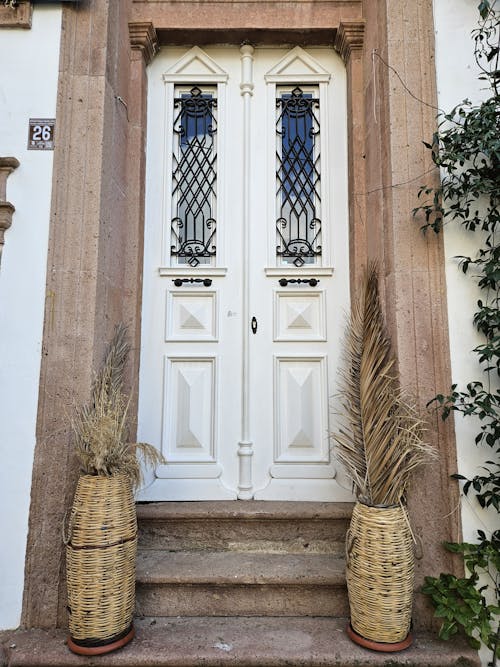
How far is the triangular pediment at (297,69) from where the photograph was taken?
10.5ft

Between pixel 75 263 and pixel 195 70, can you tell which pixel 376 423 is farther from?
pixel 195 70

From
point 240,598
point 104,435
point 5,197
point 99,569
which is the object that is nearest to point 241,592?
point 240,598

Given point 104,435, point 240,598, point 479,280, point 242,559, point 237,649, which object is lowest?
point 237,649

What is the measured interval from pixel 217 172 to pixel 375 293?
1.30m

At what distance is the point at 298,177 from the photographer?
315 centimetres

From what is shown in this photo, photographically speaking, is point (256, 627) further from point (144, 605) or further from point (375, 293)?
point (375, 293)

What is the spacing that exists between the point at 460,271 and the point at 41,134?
230 centimetres

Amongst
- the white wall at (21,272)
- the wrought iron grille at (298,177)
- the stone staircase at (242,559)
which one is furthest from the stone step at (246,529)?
the wrought iron grille at (298,177)

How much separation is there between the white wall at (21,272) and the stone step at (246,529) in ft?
2.09

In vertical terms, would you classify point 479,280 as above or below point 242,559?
above

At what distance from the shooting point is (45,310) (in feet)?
8.23

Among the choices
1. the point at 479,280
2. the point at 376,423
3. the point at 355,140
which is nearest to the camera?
the point at 376,423

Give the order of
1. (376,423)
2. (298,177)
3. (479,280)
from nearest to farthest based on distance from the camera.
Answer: (376,423)
(479,280)
(298,177)

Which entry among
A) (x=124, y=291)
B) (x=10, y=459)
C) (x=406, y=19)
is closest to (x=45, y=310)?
(x=124, y=291)
